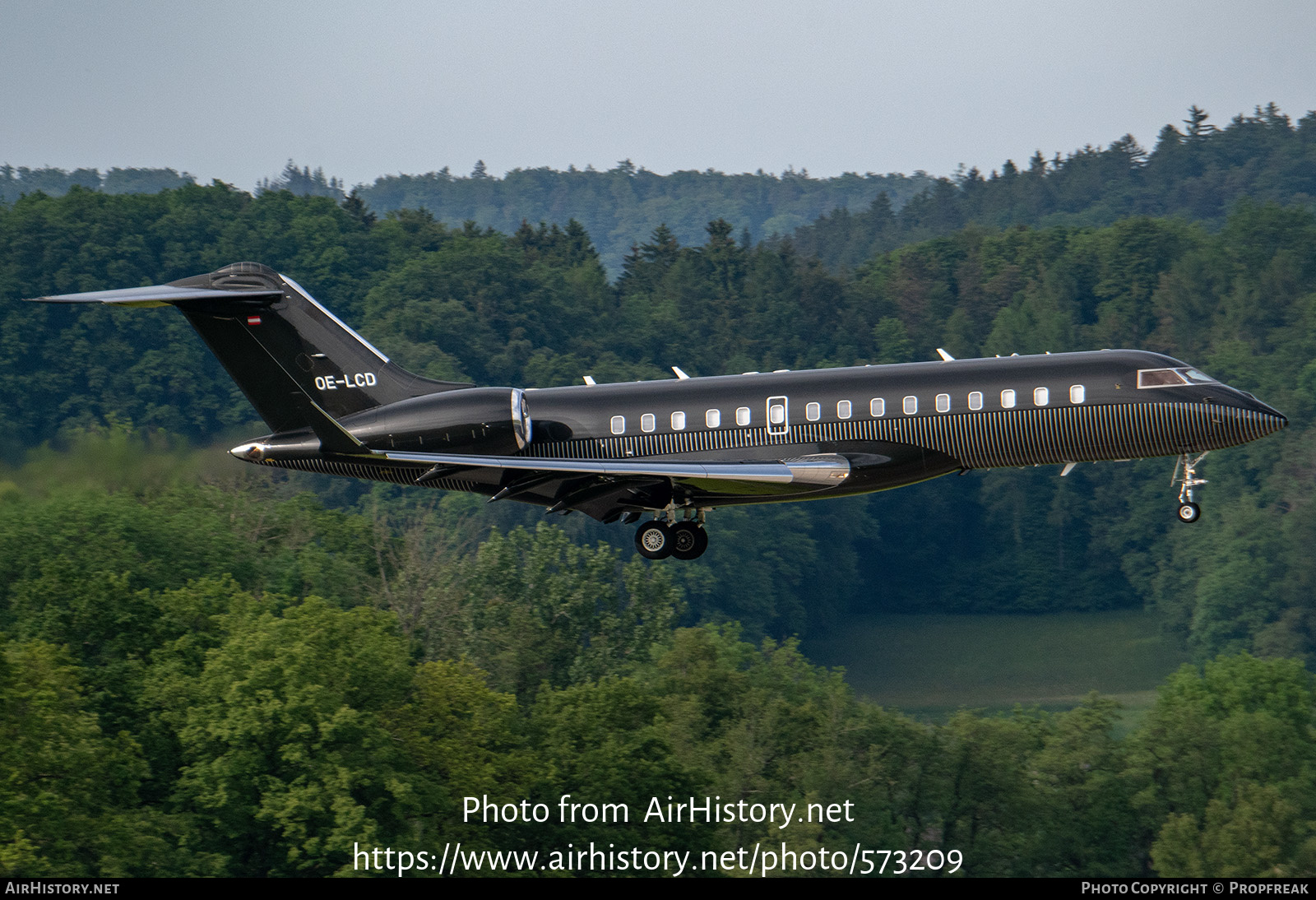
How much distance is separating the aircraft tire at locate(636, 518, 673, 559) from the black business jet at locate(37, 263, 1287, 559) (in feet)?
0.11

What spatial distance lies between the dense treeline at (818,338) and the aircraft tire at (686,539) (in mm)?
76456

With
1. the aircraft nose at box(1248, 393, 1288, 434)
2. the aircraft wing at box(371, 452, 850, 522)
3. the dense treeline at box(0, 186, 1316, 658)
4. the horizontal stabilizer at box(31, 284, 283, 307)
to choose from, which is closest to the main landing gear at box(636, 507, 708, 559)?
the aircraft wing at box(371, 452, 850, 522)

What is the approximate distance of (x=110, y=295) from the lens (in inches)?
1336

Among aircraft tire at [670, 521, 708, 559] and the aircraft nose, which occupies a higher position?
the aircraft nose

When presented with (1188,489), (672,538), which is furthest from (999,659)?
(672,538)

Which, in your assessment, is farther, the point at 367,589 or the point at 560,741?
the point at 367,589

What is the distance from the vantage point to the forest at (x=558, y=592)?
163ft

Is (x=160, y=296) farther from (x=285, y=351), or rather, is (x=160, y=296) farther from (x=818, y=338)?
(x=818, y=338)

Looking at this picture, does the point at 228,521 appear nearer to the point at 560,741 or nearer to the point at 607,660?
the point at 607,660

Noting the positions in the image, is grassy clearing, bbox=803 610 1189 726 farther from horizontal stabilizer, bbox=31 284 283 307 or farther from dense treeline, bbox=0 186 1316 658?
horizontal stabilizer, bbox=31 284 283 307

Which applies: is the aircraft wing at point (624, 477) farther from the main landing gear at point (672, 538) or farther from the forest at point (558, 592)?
the forest at point (558, 592)

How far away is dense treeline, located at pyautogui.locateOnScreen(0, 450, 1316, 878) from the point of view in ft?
159

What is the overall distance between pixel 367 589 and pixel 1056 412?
150ft
